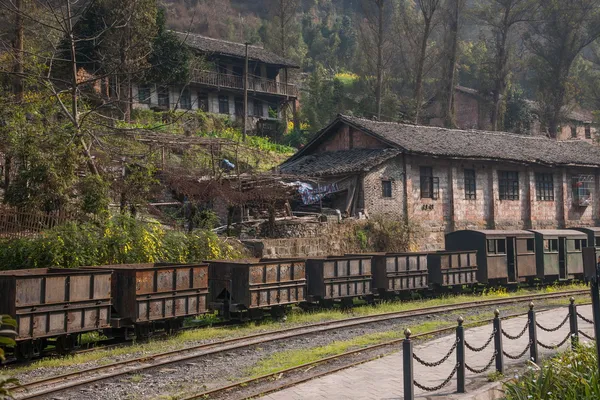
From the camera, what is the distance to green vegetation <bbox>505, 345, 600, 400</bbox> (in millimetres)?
8102

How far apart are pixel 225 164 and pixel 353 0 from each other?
229 ft

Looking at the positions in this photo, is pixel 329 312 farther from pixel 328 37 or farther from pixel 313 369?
pixel 328 37

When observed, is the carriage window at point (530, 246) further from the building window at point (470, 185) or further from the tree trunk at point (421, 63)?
the tree trunk at point (421, 63)

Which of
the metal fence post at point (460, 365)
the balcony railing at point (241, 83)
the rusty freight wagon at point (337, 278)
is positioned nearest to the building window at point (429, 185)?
the rusty freight wagon at point (337, 278)

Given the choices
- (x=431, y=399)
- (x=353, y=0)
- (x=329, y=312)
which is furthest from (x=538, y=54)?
(x=353, y=0)

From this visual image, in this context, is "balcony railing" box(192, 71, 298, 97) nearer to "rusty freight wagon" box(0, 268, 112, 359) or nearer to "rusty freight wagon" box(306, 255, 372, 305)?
"rusty freight wagon" box(306, 255, 372, 305)

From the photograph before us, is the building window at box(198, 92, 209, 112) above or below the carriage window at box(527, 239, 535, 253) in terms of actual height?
above

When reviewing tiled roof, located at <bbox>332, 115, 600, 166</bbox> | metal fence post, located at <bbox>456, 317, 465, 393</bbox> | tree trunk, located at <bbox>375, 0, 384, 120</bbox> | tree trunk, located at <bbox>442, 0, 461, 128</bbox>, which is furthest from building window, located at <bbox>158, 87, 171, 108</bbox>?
metal fence post, located at <bbox>456, 317, 465, 393</bbox>

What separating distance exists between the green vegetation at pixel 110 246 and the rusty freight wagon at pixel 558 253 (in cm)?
1268

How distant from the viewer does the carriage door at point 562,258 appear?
2566 centimetres

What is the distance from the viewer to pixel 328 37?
262ft

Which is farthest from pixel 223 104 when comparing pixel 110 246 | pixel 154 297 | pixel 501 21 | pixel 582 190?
pixel 154 297

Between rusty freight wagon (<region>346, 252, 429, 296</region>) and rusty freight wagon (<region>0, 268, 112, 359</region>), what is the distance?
9.81 m

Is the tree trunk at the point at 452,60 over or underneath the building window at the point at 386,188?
over
